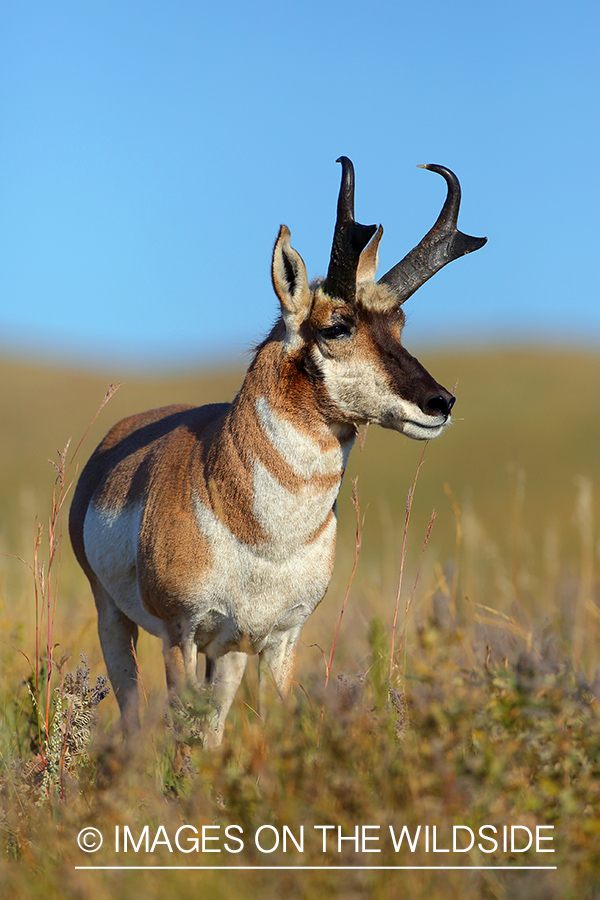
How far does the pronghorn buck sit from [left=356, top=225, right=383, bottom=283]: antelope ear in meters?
0.42

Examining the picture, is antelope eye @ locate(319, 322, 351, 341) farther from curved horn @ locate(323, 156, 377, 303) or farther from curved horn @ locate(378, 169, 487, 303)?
curved horn @ locate(378, 169, 487, 303)

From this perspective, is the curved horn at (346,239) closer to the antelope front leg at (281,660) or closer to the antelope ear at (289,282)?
the antelope ear at (289,282)

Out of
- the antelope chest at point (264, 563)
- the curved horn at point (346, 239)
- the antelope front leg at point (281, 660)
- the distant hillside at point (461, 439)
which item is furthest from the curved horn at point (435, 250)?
the distant hillside at point (461, 439)

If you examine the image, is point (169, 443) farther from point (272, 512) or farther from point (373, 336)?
point (373, 336)

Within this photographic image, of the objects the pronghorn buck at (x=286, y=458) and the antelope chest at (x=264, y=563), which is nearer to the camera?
the pronghorn buck at (x=286, y=458)

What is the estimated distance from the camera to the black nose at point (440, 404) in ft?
14.6

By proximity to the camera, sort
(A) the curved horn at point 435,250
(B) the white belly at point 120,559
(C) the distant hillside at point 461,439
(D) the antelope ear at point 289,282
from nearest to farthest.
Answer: (D) the antelope ear at point 289,282 < (A) the curved horn at point 435,250 < (B) the white belly at point 120,559 < (C) the distant hillside at point 461,439

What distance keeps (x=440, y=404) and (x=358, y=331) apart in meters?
0.61

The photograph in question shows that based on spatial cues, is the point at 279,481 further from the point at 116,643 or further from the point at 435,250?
the point at 116,643

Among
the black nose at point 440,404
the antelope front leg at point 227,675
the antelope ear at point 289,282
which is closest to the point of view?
the black nose at point 440,404

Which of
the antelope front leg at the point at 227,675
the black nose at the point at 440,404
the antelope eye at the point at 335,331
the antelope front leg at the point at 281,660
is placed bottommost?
the antelope front leg at the point at 227,675

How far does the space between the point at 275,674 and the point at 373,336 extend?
2013mm

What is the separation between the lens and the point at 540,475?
29016mm

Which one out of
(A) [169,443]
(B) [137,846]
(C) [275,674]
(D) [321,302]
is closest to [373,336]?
(D) [321,302]
